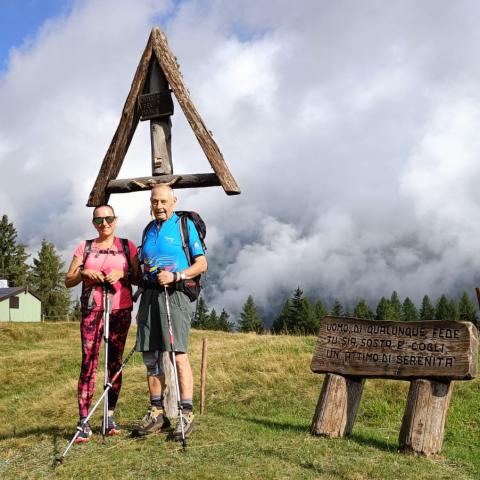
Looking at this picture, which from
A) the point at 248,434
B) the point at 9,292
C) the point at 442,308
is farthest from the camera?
the point at 442,308

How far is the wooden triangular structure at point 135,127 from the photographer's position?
753cm

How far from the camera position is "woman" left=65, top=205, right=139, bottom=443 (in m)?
6.67

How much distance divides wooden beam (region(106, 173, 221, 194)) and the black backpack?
2.98 feet

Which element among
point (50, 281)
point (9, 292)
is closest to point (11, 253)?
point (50, 281)

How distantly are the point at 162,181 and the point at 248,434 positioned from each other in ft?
11.7

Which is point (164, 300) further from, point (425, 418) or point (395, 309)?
point (395, 309)

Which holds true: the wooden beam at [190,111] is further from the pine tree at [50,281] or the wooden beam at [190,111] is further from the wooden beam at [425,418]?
the pine tree at [50,281]

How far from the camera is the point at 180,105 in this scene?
7809 mm

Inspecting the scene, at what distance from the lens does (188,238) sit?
6.45 metres

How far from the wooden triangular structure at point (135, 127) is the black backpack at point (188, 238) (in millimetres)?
960

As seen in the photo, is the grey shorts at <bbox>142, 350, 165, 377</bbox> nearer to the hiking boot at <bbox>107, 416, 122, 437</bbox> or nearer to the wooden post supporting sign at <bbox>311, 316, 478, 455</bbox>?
the hiking boot at <bbox>107, 416, 122, 437</bbox>

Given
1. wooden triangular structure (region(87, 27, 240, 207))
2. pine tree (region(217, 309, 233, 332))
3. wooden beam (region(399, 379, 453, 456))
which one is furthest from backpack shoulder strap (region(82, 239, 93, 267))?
pine tree (region(217, 309, 233, 332))

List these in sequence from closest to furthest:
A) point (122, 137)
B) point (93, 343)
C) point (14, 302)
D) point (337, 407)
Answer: point (93, 343), point (337, 407), point (122, 137), point (14, 302)

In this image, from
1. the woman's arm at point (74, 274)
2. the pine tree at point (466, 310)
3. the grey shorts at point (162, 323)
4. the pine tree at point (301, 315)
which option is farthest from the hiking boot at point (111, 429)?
the pine tree at point (466, 310)
